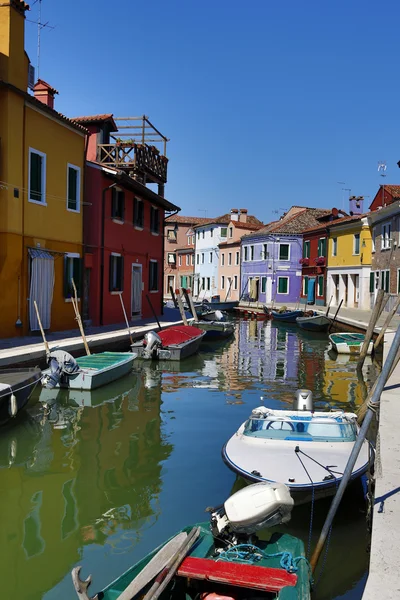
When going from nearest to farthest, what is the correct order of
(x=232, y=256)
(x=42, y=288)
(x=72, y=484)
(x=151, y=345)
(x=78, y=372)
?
(x=72, y=484) < (x=78, y=372) < (x=42, y=288) < (x=151, y=345) < (x=232, y=256)

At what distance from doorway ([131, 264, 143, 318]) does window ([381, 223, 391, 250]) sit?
13990 mm

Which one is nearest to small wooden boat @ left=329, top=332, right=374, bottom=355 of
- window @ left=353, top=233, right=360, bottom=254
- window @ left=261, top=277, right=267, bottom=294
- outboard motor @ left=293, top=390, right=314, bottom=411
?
outboard motor @ left=293, top=390, right=314, bottom=411

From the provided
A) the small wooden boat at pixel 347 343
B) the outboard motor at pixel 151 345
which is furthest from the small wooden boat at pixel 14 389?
the small wooden boat at pixel 347 343

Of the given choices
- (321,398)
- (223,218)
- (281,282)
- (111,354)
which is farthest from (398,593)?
(223,218)

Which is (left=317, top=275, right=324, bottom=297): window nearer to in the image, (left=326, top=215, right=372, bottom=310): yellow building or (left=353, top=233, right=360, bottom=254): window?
(left=326, top=215, right=372, bottom=310): yellow building

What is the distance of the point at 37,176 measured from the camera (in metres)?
16.4

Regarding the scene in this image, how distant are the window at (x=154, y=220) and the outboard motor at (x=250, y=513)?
72.5 ft

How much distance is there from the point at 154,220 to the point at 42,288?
36.1 ft

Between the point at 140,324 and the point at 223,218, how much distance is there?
3395 centimetres

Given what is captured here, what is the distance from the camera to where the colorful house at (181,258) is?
60.5 metres

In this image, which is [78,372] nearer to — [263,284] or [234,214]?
[263,284]

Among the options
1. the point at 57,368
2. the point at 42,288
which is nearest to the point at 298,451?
the point at 57,368

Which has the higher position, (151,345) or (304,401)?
(151,345)

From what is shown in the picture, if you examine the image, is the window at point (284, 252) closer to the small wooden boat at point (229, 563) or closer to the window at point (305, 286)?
the window at point (305, 286)
